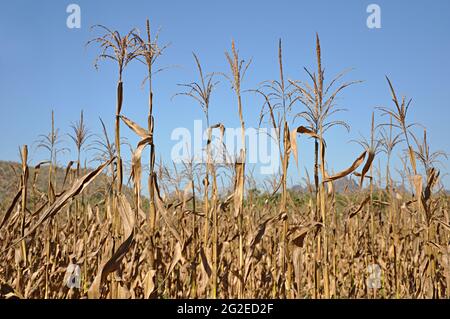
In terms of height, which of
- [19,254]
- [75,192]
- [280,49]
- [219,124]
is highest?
[280,49]

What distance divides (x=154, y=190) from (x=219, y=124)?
1104 millimetres

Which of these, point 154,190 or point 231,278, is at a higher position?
point 154,190

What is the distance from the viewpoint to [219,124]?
371 cm

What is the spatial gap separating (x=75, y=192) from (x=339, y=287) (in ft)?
14.4
